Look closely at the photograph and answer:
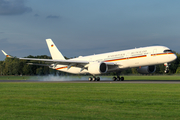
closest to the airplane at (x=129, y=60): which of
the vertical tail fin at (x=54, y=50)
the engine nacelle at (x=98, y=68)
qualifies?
the engine nacelle at (x=98, y=68)

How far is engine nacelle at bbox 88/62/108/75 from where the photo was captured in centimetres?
3819

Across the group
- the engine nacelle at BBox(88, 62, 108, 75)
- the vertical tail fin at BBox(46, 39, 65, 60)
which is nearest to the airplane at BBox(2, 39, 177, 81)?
the engine nacelle at BBox(88, 62, 108, 75)

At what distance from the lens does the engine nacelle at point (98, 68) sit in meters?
38.2

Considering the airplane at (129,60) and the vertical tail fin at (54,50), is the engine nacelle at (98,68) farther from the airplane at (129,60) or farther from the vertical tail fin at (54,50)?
the vertical tail fin at (54,50)

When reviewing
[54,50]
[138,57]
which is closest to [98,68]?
[138,57]

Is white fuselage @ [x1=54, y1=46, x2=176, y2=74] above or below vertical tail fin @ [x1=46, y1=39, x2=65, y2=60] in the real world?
below

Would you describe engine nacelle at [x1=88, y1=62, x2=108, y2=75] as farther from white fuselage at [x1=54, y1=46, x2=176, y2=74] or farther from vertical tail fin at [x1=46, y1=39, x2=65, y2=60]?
vertical tail fin at [x1=46, y1=39, x2=65, y2=60]

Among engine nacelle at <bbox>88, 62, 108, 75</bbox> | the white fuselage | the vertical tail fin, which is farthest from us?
the vertical tail fin

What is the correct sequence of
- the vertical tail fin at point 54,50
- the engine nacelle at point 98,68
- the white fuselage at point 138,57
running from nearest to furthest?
the white fuselage at point 138,57 → the engine nacelle at point 98,68 → the vertical tail fin at point 54,50

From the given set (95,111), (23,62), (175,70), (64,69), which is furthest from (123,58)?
(23,62)

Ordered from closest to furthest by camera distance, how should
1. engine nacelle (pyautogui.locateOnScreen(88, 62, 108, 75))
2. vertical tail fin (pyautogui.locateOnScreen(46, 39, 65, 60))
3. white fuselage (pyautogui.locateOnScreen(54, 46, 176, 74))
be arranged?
white fuselage (pyautogui.locateOnScreen(54, 46, 176, 74)) < engine nacelle (pyautogui.locateOnScreen(88, 62, 108, 75)) < vertical tail fin (pyautogui.locateOnScreen(46, 39, 65, 60))

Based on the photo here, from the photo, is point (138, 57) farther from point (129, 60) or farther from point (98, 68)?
point (98, 68)

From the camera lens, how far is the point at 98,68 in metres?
38.0

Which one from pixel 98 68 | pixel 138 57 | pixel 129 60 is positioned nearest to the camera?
pixel 138 57
